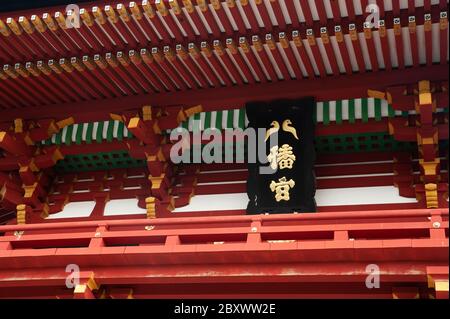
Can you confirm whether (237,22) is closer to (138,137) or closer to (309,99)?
(309,99)

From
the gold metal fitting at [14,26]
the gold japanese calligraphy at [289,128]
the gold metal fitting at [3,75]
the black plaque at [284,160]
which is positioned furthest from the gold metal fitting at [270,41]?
the gold metal fitting at [3,75]

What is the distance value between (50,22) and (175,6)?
Result: 1965mm

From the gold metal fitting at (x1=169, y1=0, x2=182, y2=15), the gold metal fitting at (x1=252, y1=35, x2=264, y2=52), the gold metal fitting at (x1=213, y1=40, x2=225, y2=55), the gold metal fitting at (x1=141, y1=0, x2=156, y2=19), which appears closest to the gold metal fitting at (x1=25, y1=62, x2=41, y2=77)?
the gold metal fitting at (x1=141, y1=0, x2=156, y2=19)

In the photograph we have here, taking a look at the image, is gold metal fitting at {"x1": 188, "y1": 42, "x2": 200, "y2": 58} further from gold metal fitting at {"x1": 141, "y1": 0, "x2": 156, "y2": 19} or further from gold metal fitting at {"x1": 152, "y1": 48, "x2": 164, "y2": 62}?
gold metal fitting at {"x1": 141, "y1": 0, "x2": 156, "y2": 19}

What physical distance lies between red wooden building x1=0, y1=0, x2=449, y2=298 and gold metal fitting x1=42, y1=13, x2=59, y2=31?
21 millimetres

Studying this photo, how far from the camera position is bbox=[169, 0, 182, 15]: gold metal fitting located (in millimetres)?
10844

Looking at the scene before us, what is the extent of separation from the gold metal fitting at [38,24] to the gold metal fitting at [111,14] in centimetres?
106

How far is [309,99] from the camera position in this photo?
12055 millimetres

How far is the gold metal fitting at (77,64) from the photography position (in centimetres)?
1191

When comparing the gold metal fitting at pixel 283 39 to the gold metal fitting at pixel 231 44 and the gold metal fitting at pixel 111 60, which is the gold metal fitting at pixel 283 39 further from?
the gold metal fitting at pixel 111 60

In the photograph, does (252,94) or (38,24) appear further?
(252,94)

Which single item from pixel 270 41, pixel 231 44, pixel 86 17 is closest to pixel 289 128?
pixel 270 41

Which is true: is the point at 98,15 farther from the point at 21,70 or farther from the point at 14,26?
the point at 21,70

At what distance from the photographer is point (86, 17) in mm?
11242
